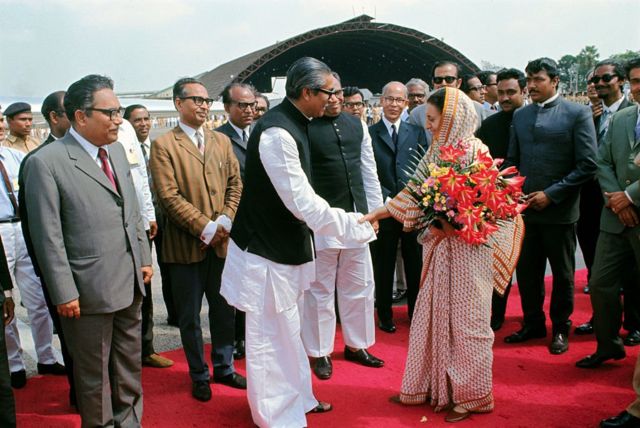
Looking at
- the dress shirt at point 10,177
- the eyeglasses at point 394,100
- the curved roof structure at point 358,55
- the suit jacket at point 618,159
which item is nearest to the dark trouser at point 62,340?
the dress shirt at point 10,177

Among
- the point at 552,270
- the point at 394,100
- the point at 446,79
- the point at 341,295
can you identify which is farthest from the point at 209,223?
the point at 446,79

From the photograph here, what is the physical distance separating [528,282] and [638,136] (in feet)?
4.75

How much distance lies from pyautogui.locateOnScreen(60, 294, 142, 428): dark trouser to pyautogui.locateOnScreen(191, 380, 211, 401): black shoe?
473mm

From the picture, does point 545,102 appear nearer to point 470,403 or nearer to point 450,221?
point 450,221

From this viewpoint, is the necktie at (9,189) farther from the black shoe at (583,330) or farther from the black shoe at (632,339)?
the black shoe at (632,339)

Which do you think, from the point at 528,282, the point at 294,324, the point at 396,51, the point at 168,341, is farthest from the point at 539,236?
the point at 396,51

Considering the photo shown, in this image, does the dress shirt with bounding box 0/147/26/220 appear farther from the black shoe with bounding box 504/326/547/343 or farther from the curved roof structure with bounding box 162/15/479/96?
the curved roof structure with bounding box 162/15/479/96

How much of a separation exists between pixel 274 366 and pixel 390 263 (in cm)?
216

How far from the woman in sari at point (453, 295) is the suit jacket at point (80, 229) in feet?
4.79

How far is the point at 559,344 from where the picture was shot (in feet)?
14.2

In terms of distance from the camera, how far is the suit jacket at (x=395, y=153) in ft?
16.7

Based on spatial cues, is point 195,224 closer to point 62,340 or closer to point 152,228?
point 152,228

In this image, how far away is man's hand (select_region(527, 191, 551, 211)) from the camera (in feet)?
13.9

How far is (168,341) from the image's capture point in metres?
4.87
